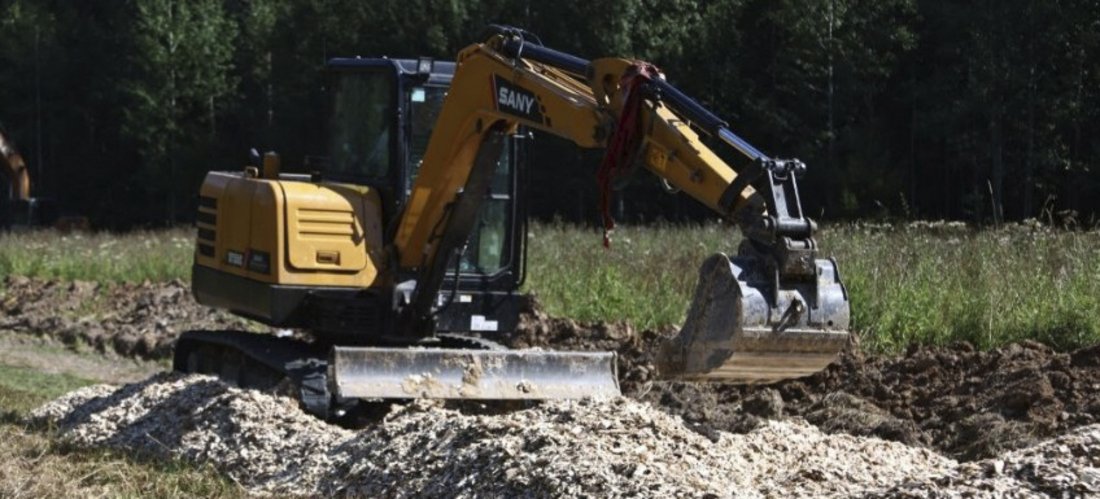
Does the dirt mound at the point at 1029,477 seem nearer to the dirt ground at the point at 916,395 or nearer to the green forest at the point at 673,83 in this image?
the dirt ground at the point at 916,395

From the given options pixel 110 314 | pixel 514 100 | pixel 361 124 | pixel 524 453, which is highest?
pixel 514 100

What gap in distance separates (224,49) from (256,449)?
4204 centimetres

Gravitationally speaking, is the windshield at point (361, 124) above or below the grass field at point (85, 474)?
above

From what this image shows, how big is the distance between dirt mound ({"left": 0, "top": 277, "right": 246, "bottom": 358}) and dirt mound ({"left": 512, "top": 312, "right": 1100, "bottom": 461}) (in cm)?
707

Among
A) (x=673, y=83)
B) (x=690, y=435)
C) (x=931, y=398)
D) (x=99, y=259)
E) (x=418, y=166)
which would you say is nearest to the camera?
(x=690, y=435)

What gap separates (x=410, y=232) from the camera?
40.4 ft

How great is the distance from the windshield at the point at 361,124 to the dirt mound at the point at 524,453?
2.10 meters

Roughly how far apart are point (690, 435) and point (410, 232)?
12.1ft

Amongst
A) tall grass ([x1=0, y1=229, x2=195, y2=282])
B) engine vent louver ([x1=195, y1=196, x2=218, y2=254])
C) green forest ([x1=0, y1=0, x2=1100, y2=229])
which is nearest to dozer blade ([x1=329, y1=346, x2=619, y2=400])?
engine vent louver ([x1=195, y1=196, x2=218, y2=254])

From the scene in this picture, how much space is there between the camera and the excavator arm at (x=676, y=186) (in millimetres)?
8633

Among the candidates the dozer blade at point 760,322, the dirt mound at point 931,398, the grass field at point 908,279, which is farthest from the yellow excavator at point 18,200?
the dozer blade at point 760,322

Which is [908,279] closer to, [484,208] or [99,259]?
[484,208]

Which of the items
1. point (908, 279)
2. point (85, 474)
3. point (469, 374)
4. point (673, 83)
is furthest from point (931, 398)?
point (673, 83)

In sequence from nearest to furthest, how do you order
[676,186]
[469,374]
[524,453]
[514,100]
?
[524,453] → [676,186] → [514,100] → [469,374]
